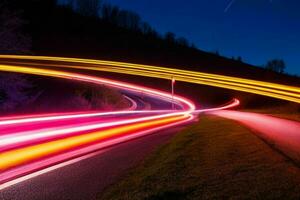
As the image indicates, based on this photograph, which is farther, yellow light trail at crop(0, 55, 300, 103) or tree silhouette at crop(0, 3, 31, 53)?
tree silhouette at crop(0, 3, 31, 53)

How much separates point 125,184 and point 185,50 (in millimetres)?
86276

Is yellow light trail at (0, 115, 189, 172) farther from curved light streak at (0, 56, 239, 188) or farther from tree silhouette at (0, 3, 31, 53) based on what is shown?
tree silhouette at (0, 3, 31, 53)

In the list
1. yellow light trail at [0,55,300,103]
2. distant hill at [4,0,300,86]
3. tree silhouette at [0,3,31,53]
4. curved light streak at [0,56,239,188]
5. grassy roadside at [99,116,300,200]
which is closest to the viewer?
grassy roadside at [99,116,300,200]

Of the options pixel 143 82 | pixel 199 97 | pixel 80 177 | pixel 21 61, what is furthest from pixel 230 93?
pixel 80 177

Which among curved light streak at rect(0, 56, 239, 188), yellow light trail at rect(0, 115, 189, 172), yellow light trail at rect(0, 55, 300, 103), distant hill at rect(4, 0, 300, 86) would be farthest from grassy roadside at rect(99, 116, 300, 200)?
distant hill at rect(4, 0, 300, 86)

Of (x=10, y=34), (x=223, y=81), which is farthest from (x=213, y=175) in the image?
(x=10, y=34)

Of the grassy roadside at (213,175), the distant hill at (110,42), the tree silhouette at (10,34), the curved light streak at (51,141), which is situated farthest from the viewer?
the distant hill at (110,42)

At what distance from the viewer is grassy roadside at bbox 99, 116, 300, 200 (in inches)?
284

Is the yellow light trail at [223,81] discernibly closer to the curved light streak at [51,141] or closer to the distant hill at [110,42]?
the curved light streak at [51,141]

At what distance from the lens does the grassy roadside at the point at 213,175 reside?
7215 millimetres

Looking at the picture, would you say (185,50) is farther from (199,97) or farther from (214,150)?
(214,150)

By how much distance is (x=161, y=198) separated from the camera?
7.01m

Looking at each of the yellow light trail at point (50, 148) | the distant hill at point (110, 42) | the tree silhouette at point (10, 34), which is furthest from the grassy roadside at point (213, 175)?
the distant hill at point (110, 42)

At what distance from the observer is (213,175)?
855cm
